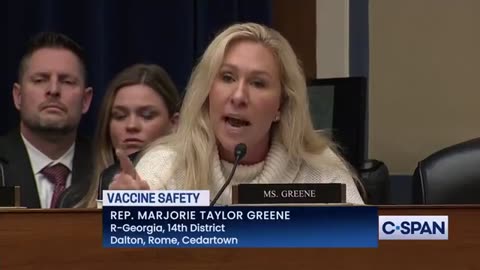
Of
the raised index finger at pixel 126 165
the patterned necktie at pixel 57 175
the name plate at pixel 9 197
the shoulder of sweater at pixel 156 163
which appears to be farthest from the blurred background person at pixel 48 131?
the name plate at pixel 9 197

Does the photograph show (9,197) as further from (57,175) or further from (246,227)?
(57,175)

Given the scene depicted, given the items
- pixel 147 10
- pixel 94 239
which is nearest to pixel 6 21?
pixel 147 10

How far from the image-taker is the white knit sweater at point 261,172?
89.8 inches

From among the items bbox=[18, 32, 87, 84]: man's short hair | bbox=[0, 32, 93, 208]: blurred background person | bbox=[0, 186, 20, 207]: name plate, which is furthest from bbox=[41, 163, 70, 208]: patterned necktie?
bbox=[0, 186, 20, 207]: name plate

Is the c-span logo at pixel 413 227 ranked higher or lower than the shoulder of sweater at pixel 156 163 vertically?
lower

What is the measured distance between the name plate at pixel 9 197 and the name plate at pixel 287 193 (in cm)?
41

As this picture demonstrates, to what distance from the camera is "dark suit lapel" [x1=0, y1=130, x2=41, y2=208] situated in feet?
9.03

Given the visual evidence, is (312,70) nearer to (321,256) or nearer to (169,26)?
(169,26)

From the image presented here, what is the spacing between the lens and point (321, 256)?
160cm

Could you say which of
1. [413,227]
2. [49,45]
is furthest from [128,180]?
[49,45]

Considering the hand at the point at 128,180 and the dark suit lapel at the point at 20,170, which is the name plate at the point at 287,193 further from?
the dark suit lapel at the point at 20,170

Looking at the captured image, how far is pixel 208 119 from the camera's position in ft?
7.85

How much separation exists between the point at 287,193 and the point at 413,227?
260mm

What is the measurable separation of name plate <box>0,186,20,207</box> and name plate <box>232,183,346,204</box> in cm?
41
